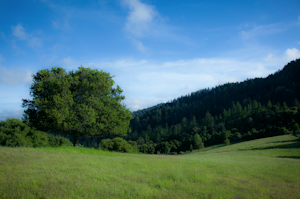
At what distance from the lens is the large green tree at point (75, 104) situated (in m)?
20.0

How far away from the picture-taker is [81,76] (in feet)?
78.9

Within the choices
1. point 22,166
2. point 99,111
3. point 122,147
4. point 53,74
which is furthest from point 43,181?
point 122,147

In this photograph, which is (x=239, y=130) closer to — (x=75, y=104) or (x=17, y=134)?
(x=75, y=104)

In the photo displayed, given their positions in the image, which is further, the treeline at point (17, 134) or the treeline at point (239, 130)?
the treeline at point (239, 130)

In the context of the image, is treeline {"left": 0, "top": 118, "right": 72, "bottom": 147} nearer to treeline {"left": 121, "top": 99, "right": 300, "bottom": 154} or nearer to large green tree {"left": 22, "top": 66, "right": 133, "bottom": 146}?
large green tree {"left": 22, "top": 66, "right": 133, "bottom": 146}

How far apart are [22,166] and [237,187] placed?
11390 millimetres

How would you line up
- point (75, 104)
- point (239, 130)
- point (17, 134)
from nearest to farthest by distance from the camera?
1. point (75, 104)
2. point (17, 134)
3. point (239, 130)

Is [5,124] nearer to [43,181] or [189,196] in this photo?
[43,181]

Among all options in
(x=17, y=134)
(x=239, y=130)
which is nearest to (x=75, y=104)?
(x=17, y=134)

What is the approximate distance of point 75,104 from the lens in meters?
21.4

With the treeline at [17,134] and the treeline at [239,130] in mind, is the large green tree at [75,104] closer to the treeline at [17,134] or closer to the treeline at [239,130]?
the treeline at [17,134]

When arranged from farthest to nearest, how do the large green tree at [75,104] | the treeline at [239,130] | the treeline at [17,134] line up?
1. the treeline at [239,130]
2. the treeline at [17,134]
3. the large green tree at [75,104]

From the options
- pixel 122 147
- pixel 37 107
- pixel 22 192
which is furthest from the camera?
pixel 122 147

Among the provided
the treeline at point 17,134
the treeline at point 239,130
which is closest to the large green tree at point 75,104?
the treeline at point 17,134
